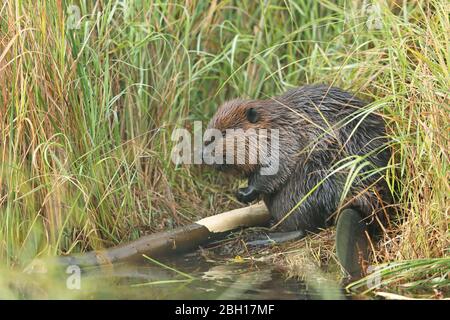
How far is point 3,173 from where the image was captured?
4375 millimetres

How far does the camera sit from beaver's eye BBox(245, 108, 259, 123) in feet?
16.2

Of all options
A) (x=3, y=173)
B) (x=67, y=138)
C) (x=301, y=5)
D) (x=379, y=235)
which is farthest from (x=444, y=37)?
(x=3, y=173)

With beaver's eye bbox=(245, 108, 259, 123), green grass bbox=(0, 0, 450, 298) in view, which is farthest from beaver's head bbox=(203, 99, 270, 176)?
green grass bbox=(0, 0, 450, 298)

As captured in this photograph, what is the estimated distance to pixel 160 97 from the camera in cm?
520

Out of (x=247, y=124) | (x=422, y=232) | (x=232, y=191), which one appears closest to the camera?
(x=422, y=232)

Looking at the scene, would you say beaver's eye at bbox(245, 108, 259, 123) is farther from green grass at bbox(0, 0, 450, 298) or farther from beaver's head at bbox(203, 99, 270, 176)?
green grass at bbox(0, 0, 450, 298)

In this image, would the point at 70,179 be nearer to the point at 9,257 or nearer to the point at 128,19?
the point at 9,257

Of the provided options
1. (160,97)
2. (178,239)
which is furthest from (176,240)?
(160,97)

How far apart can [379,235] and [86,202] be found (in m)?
1.41

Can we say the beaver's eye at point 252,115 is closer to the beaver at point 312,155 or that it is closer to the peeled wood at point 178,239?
the beaver at point 312,155

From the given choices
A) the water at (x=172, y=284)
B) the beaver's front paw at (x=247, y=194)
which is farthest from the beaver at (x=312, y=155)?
the water at (x=172, y=284)

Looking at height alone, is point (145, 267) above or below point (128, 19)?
below

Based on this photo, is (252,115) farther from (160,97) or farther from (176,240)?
(176,240)

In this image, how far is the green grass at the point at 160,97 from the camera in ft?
14.1
